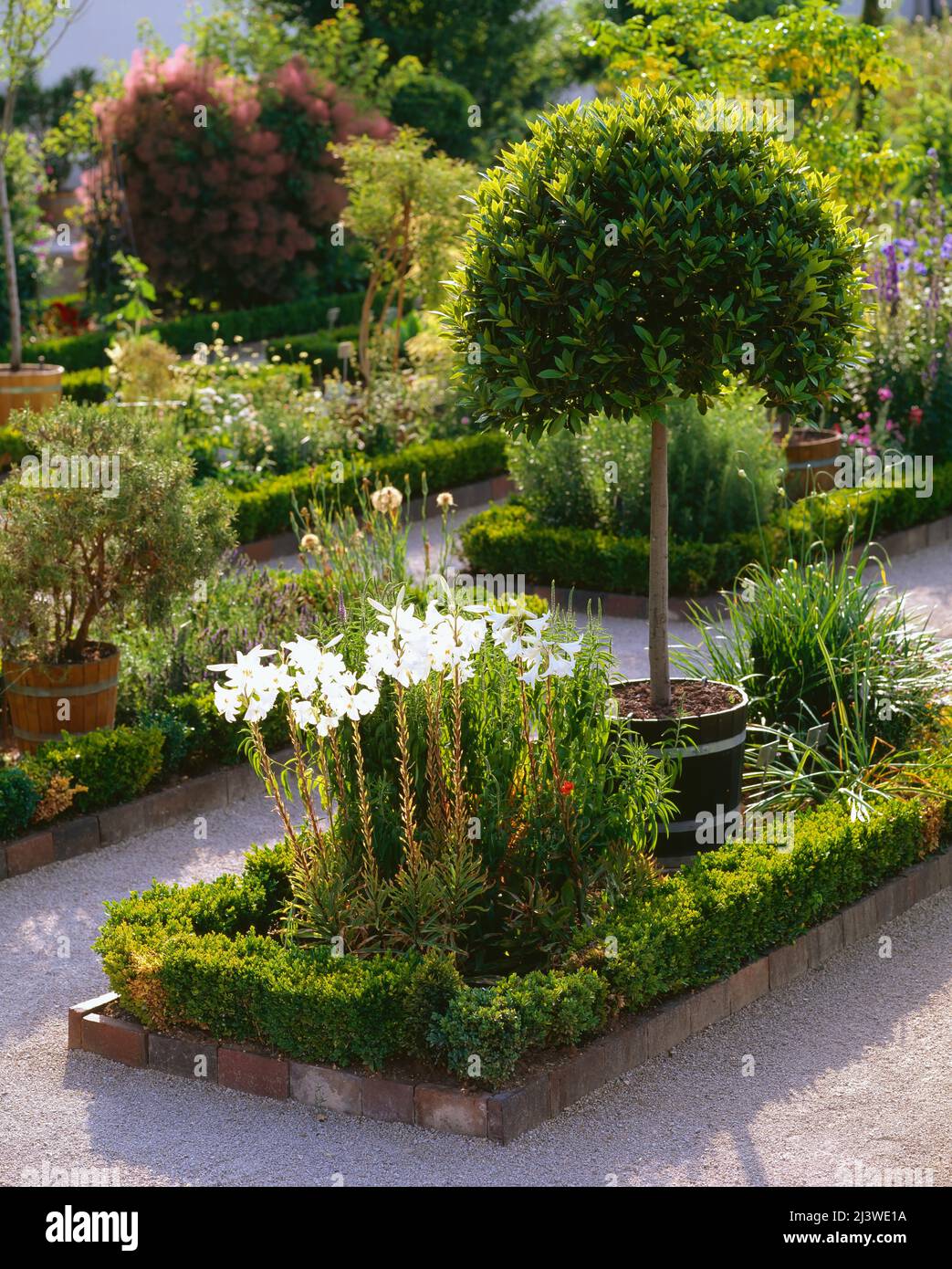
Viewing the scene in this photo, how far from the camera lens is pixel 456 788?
5.16 m

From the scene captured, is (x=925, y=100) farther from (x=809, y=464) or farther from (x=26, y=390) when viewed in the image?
(x=26, y=390)

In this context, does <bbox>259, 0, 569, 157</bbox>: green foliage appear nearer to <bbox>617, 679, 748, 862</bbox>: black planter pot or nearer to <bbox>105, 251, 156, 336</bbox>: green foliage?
<bbox>105, 251, 156, 336</bbox>: green foliage

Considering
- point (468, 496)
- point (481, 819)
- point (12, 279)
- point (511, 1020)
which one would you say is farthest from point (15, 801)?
point (12, 279)

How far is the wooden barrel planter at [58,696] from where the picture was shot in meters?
7.28

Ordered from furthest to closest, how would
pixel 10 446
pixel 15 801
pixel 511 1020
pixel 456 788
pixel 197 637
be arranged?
pixel 10 446 < pixel 197 637 < pixel 15 801 < pixel 456 788 < pixel 511 1020

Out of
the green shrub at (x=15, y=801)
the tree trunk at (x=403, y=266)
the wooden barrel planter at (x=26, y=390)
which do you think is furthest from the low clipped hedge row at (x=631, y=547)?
the wooden barrel planter at (x=26, y=390)

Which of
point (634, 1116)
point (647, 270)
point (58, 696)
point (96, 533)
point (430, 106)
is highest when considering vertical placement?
point (430, 106)

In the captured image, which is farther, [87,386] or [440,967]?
[87,386]

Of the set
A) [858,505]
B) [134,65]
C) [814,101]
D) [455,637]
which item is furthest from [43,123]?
[455,637]

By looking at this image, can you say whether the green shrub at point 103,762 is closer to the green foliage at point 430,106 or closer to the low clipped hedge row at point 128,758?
the low clipped hedge row at point 128,758

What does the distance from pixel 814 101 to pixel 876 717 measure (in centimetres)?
688

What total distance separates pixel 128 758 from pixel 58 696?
0.51 meters

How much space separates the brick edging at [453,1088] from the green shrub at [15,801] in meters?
1.39

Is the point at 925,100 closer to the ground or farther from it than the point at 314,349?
farther from it
